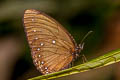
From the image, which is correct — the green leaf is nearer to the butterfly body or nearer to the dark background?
the butterfly body

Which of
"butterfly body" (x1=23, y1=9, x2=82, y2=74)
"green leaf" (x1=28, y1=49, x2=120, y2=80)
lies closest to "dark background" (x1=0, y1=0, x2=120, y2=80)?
"butterfly body" (x1=23, y1=9, x2=82, y2=74)

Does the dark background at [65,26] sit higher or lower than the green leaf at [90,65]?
higher

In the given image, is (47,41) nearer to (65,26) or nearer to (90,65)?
(90,65)

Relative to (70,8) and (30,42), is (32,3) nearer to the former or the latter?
(70,8)

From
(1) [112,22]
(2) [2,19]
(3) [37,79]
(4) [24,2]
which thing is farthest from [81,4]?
(3) [37,79]

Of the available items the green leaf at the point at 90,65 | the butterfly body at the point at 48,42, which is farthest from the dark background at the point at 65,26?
the green leaf at the point at 90,65

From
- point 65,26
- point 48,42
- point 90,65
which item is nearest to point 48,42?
point 48,42

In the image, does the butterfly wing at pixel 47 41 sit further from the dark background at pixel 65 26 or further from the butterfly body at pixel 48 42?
the dark background at pixel 65 26
